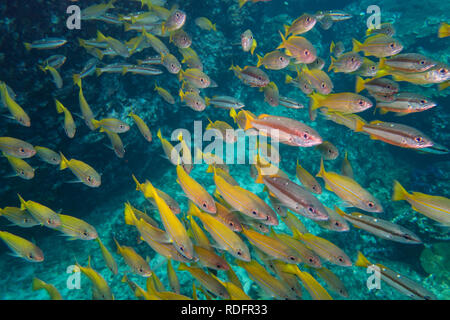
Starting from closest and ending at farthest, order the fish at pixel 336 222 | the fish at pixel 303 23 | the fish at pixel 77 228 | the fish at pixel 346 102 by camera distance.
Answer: the fish at pixel 336 222
the fish at pixel 77 228
the fish at pixel 346 102
the fish at pixel 303 23

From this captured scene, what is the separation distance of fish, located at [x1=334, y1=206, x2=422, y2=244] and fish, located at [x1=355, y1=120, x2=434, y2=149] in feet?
3.58

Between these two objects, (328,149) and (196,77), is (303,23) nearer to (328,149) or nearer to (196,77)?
(196,77)

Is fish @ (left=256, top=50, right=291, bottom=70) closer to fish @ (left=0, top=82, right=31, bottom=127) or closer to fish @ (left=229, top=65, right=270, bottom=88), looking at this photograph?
fish @ (left=229, top=65, right=270, bottom=88)

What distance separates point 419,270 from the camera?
5797 mm

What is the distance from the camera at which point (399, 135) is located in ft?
10.4

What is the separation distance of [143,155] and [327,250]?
5.92 metres

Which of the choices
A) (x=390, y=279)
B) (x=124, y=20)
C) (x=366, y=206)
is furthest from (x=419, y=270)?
(x=124, y=20)

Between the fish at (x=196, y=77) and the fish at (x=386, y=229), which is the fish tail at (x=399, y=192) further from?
Answer: the fish at (x=196, y=77)

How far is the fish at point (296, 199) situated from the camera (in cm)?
268

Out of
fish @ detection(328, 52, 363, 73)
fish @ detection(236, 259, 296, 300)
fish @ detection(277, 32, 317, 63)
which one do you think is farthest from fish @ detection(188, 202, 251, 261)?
fish @ detection(328, 52, 363, 73)

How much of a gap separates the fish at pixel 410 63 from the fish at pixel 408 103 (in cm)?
40

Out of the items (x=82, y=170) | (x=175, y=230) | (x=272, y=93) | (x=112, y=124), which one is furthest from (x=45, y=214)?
(x=272, y=93)

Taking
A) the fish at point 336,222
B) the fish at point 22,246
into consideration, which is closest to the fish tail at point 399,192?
the fish at point 336,222
